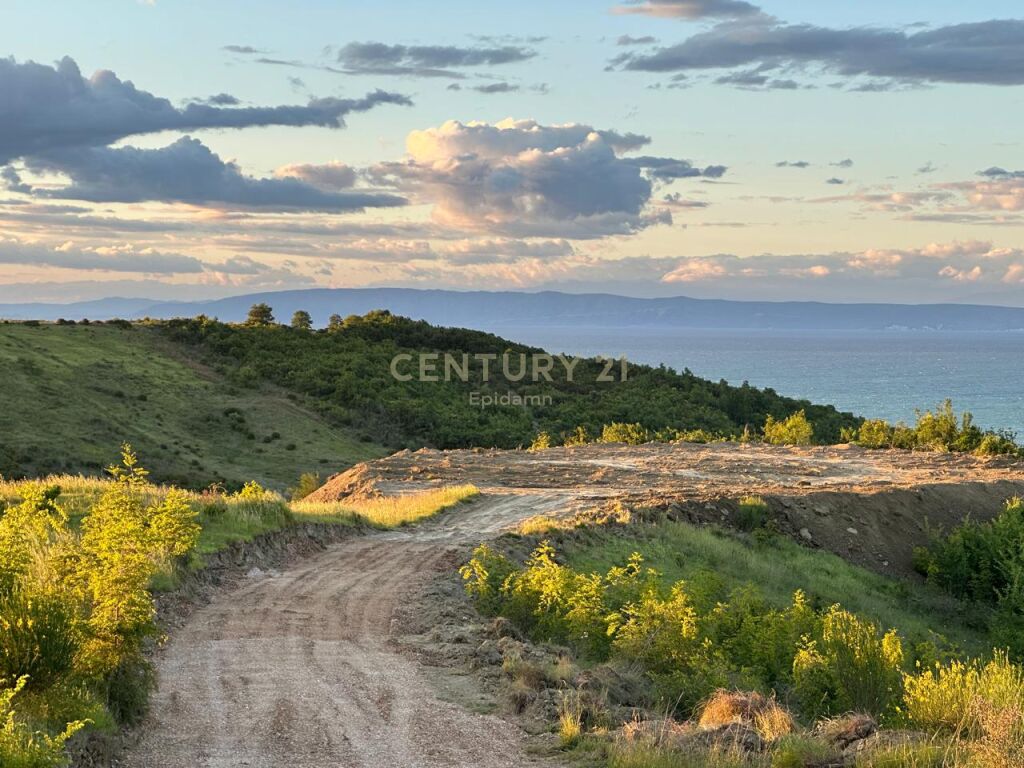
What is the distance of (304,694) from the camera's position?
1023 centimetres

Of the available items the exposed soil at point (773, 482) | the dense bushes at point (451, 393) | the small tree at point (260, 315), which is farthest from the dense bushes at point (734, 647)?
the small tree at point (260, 315)

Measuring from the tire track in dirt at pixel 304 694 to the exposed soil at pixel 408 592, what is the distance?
2 centimetres

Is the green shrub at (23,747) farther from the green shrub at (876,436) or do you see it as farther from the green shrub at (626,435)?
the green shrub at (626,435)

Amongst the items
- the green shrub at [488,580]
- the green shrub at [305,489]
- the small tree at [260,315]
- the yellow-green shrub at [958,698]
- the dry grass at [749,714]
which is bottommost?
the green shrub at [305,489]

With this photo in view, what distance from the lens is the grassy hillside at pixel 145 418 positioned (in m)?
47.9

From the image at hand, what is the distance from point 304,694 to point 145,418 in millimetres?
50068

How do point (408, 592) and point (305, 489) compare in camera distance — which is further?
point (305, 489)

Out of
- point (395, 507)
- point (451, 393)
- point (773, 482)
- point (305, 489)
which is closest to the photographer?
point (395, 507)

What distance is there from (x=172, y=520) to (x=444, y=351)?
6802 cm

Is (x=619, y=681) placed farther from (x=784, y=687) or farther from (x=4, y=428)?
(x=4, y=428)

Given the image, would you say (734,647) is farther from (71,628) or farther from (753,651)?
(71,628)

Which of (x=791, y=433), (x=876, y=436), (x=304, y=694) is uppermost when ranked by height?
(x=304, y=694)

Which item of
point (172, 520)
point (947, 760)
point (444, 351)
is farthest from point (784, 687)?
point (444, 351)

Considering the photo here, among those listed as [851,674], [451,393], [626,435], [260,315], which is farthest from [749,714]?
[260,315]
